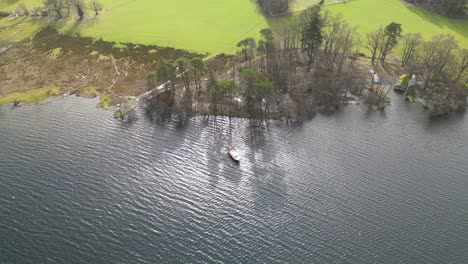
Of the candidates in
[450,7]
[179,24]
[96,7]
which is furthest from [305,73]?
[96,7]

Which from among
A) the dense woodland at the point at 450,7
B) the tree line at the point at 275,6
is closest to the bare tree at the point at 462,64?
the dense woodland at the point at 450,7

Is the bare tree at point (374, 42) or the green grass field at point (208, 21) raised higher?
the green grass field at point (208, 21)

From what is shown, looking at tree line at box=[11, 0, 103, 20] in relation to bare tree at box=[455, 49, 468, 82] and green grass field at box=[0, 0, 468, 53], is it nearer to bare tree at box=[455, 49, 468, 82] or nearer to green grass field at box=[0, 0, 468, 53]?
green grass field at box=[0, 0, 468, 53]

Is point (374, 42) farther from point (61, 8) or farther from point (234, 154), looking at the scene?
point (61, 8)

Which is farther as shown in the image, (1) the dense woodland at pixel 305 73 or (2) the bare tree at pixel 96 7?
(2) the bare tree at pixel 96 7

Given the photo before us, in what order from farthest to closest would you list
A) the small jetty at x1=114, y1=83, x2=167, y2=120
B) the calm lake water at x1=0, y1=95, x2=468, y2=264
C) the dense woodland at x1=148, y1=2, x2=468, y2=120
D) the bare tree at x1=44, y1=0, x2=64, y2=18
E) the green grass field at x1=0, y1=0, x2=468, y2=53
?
the bare tree at x1=44, y1=0, x2=64, y2=18 < the green grass field at x1=0, y1=0, x2=468, y2=53 < the small jetty at x1=114, y1=83, x2=167, y2=120 < the dense woodland at x1=148, y1=2, x2=468, y2=120 < the calm lake water at x1=0, y1=95, x2=468, y2=264

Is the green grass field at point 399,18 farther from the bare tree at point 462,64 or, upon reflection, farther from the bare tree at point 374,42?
the bare tree at point 462,64

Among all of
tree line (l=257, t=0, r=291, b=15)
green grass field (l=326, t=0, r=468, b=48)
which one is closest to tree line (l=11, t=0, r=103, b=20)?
tree line (l=257, t=0, r=291, b=15)
